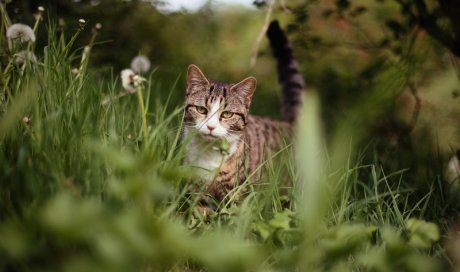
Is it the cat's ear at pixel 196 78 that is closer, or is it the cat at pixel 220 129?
the cat at pixel 220 129

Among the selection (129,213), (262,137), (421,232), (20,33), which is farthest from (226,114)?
(129,213)

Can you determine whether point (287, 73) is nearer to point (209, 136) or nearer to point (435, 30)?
point (435, 30)

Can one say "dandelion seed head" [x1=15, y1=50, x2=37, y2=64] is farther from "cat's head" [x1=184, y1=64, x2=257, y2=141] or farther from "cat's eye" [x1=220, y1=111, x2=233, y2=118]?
"cat's eye" [x1=220, y1=111, x2=233, y2=118]

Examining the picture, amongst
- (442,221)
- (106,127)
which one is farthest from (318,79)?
(106,127)

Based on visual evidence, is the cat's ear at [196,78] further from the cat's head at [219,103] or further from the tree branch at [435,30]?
the tree branch at [435,30]

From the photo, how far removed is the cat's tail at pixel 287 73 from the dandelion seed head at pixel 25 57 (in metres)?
1.60

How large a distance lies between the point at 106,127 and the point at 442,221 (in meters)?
1.70

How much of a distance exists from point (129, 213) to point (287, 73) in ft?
8.10

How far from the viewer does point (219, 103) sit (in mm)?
3004

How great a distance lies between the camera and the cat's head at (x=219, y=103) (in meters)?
2.97

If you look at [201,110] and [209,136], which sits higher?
[201,110]

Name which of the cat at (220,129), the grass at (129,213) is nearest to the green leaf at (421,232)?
the grass at (129,213)

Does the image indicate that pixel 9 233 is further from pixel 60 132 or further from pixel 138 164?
pixel 60 132

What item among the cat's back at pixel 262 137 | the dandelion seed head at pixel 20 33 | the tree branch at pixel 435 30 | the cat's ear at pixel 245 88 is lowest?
the cat's back at pixel 262 137
